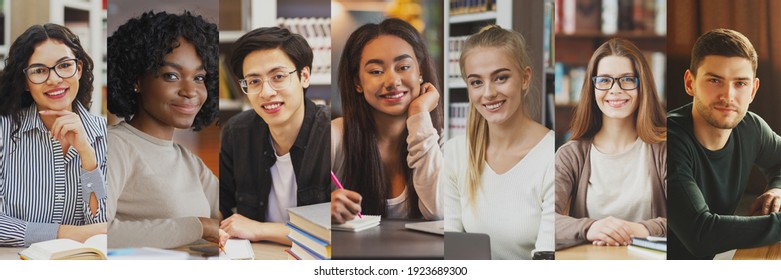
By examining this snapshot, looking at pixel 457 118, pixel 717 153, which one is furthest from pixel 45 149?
pixel 717 153

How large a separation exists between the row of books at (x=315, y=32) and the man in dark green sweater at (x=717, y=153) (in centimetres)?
181

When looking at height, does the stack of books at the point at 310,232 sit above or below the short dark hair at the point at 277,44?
below

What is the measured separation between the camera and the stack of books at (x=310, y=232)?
621 cm

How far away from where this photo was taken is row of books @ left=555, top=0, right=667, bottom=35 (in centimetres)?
632

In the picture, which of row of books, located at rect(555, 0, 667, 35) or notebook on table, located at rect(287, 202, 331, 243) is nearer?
notebook on table, located at rect(287, 202, 331, 243)

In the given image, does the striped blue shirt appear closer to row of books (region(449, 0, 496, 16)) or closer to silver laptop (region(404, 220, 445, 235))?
silver laptop (region(404, 220, 445, 235))

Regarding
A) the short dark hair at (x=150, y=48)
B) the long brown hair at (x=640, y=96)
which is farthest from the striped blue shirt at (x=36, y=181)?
the long brown hair at (x=640, y=96)

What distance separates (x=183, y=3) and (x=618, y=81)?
2.26 meters

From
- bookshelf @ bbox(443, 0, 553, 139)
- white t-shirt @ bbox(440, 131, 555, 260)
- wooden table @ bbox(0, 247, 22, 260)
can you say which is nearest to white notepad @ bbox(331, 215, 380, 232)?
white t-shirt @ bbox(440, 131, 555, 260)

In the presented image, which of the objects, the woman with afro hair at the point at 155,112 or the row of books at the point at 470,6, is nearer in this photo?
the woman with afro hair at the point at 155,112

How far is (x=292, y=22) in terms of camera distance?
6254 mm

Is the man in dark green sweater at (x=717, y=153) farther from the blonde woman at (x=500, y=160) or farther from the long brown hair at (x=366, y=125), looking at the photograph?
the long brown hair at (x=366, y=125)

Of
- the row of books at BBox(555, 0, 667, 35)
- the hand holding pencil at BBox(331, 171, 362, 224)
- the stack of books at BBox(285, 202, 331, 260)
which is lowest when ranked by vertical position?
the stack of books at BBox(285, 202, 331, 260)

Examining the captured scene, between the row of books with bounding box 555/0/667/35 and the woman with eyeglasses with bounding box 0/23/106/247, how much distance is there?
2.50 meters
